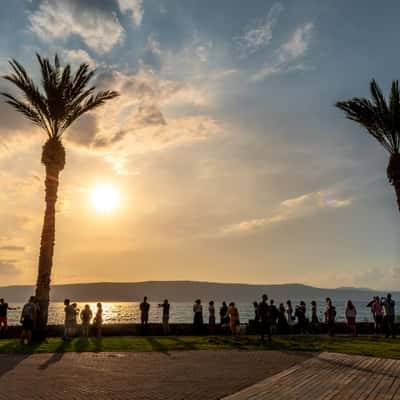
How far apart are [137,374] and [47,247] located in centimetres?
1143

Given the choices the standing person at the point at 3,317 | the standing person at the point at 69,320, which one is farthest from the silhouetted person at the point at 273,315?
the standing person at the point at 3,317

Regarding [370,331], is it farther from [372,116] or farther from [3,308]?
[3,308]

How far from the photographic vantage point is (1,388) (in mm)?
9945

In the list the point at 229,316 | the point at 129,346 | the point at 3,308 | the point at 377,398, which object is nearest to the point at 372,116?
the point at 229,316

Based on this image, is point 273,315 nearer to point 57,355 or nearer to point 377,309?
point 377,309

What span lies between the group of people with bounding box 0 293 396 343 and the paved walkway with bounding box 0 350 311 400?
14.3ft

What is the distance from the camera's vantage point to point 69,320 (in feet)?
70.7

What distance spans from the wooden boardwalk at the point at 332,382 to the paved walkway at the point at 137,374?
53 cm

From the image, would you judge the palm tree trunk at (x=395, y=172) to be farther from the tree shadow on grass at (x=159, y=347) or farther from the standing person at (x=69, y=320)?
the standing person at (x=69, y=320)

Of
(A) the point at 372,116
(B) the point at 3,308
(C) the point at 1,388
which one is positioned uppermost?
(A) the point at 372,116

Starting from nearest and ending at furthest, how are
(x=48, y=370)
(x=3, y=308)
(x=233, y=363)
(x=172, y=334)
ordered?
1. (x=48, y=370)
2. (x=233, y=363)
3. (x=3, y=308)
4. (x=172, y=334)

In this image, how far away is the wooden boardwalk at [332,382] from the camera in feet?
29.1

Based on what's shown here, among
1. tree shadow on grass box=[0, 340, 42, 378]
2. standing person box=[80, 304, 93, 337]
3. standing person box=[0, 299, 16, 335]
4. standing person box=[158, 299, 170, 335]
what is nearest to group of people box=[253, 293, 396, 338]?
standing person box=[158, 299, 170, 335]

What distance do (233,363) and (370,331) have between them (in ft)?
52.5
